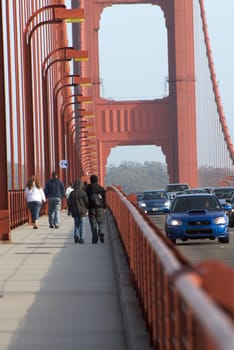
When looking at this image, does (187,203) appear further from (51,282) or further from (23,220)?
(51,282)

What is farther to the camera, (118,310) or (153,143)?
(153,143)

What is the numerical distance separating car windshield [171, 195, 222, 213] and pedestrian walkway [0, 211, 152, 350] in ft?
18.8

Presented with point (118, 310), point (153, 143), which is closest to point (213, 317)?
point (118, 310)

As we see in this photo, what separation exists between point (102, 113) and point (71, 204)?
97.5m

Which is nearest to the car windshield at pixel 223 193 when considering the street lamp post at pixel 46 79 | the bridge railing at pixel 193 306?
the street lamp post at pixel 46 79

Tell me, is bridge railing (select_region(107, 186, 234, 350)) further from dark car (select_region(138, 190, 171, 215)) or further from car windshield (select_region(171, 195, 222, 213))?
dark car (select_region(138, 190, 171, 215))

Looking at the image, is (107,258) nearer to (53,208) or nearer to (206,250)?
(206,250)

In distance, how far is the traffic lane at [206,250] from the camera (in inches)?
744

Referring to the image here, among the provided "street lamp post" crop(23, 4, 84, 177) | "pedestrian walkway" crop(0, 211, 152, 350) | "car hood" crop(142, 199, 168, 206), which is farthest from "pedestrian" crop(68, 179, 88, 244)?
"car hood" crop(142, 199, 168, 206)

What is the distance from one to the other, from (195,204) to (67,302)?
49.9ft

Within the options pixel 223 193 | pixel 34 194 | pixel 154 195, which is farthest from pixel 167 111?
pixel 34 194

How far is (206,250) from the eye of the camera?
72.8 feet

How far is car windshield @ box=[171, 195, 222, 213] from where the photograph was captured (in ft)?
Result: 85.8

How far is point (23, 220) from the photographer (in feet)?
119
